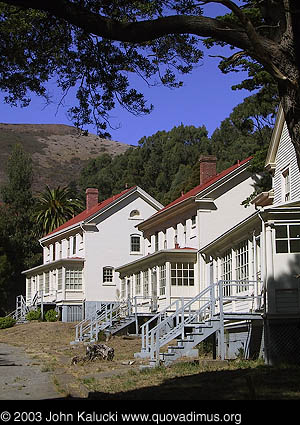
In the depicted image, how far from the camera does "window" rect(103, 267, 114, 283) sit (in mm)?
49906

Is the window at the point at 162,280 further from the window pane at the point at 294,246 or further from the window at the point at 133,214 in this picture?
the window pane at the point at 294,246

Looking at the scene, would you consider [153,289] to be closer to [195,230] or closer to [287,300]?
[195,230]

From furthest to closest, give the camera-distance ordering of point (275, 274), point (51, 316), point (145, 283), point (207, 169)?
point (51, 316)
point (207, 169)
point (145, 283)
point (275, 274)

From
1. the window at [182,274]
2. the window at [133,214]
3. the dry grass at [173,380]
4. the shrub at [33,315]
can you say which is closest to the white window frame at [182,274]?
the window at [182,274]

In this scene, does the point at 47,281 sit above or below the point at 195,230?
below

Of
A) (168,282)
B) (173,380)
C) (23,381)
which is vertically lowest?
(23,381)

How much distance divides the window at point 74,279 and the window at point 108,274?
190 cm

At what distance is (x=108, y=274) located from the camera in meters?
50.0

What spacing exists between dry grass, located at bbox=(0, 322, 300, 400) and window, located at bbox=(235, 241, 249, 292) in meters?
4.46

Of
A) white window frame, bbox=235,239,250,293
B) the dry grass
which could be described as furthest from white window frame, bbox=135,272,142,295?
white window frame, bbox=235,239,250,293

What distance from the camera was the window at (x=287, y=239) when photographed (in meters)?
21.1

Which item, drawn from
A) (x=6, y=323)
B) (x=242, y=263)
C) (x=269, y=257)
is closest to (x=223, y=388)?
(x=269, y=257)

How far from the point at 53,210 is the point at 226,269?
4215 cm

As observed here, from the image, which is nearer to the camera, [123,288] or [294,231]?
[294,231]
